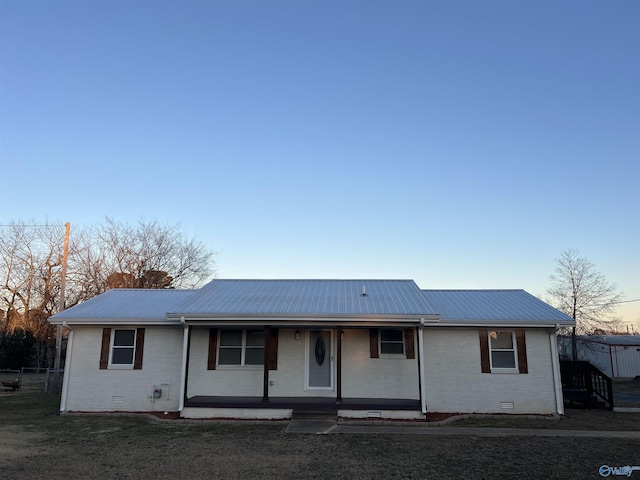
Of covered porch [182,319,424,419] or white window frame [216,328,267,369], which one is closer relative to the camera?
covered porch [182,319,424,419]

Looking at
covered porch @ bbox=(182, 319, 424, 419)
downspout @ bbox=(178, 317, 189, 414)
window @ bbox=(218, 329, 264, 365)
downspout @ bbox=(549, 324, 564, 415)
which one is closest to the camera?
downspout @ bbox=(178, 317, 189, 414)

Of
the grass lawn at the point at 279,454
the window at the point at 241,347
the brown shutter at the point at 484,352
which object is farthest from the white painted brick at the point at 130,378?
the brown shutter at the point at 484,352

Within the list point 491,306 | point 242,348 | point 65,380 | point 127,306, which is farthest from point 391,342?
point 65,380

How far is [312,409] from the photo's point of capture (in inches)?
484

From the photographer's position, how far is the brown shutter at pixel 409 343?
45.1 feet

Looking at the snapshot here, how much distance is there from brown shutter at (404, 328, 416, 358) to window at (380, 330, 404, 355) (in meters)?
0.16

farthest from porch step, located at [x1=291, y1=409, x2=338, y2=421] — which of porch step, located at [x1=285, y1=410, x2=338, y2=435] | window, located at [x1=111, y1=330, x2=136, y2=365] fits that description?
window, located at [x1=111, y1=330, x2=136, y2=365]

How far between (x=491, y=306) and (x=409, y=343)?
313 centimetres

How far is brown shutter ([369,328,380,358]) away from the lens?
1381cm

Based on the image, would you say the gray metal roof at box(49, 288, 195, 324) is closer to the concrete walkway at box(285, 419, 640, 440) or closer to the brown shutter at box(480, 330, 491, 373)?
the concrete walkway at box(285, 419, 640, 440)

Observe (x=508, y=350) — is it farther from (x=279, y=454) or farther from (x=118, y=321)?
(x=118, y=321)

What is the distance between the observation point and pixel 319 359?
14.0 meters

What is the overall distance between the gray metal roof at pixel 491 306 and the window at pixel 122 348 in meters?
9.14

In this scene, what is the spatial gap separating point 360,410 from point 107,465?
646cm
